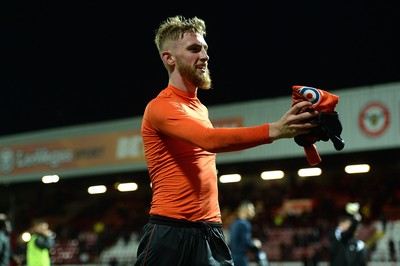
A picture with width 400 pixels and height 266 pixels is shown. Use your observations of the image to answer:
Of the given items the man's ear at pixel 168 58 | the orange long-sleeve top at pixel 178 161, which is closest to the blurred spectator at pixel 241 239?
the orange long-sleeve top at pixel 178 161

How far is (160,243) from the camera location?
3703 mm

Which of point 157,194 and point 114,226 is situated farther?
point 114,226

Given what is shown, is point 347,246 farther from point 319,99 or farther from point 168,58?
point 319,99

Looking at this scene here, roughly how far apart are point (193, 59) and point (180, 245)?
99 cm

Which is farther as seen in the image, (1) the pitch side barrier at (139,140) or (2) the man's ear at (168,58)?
(1) the pitch side barrier at (139,140)

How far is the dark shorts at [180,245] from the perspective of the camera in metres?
3.67

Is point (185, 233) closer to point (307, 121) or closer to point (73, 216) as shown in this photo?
point (307, 121)

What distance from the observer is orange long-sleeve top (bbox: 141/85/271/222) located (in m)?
3.62

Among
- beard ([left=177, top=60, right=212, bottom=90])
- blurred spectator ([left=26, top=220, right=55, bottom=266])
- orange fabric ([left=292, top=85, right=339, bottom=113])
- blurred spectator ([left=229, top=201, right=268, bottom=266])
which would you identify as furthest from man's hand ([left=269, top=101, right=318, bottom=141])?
blurred spectator ([left=26, top=220, right=55, bottom=266])

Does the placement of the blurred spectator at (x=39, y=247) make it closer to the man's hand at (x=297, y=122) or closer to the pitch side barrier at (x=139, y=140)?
the pitch side barrier at (x=139, y=140)

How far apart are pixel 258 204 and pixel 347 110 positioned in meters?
8.34

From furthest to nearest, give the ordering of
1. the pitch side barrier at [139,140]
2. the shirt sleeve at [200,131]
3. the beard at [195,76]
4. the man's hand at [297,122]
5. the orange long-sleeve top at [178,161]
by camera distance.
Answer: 1. the pitch side barrier at [139,140]
2. the beard at [195,76]
3. the orange long-sleeve top at [178,161]
4. the shirt sleeve at [200,131]
5. the man's hand at [297,122]

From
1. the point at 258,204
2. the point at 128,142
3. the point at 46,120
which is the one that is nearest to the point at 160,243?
the point at 128,142

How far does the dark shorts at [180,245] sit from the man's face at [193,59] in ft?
2.50
